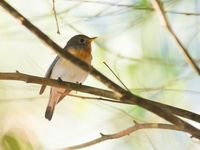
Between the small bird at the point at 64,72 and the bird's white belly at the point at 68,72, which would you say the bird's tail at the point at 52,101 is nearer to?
the small bird at the point at 64,72

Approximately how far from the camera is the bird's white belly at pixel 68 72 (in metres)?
4.41

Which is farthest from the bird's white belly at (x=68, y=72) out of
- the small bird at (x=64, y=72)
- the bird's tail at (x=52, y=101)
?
the bird's tail at (x=52, y=101)

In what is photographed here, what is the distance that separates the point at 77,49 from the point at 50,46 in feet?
9.75

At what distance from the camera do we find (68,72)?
4.44m

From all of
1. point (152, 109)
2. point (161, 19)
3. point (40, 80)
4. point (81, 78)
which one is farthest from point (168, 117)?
point (81, 78)

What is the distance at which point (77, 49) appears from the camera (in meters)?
4.65

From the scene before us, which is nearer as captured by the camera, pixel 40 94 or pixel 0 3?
pixel 0 3

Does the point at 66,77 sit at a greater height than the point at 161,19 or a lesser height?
greater

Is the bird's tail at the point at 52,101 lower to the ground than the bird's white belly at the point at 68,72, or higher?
lower

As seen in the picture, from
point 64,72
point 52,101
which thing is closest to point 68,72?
point 64,72

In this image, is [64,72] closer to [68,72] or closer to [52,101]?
[68,72]

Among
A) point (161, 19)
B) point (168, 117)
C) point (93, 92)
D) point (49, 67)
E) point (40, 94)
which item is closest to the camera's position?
point (161, 19)

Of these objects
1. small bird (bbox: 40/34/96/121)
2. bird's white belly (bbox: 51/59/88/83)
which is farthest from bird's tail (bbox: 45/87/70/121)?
bird's white belly (bbox: 51/59/88/83)

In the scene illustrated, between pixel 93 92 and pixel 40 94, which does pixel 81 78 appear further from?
pixel 93 92
